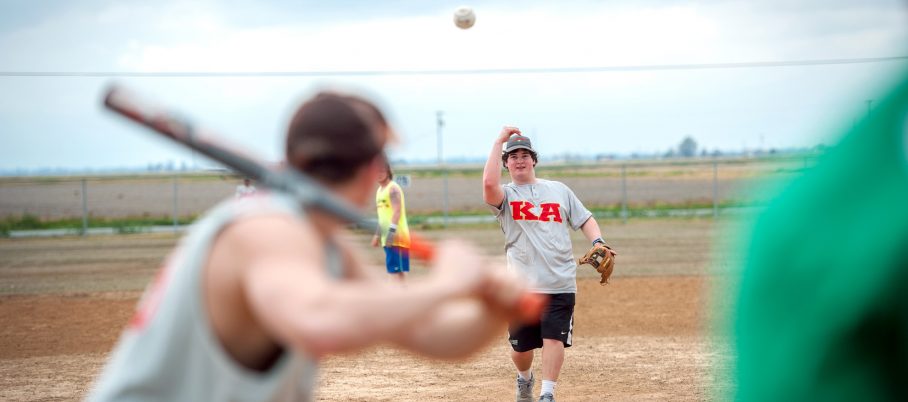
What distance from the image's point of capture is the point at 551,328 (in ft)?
25.5

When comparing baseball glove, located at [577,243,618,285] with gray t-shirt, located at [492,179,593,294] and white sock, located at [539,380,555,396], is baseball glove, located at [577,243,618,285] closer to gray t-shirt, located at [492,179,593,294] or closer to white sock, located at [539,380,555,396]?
gray t-shirt, located at [492,179,593,294]

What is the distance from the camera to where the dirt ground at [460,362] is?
9000 millimetres

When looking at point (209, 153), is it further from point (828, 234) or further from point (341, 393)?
point (341, 393)

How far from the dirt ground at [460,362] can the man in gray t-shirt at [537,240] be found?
0.96 meters

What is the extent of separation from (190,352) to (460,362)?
797 cm

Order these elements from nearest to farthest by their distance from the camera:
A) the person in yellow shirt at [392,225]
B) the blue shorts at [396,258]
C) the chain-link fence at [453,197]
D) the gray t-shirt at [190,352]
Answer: the gray t-shirt at [190,352] < the chain-link fence at [453,197] < the person in yellow shirt at [392,225] < the blue shorts at [396,258]

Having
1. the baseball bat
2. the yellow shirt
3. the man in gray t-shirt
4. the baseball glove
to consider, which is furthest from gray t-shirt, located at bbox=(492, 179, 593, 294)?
the baseball bat

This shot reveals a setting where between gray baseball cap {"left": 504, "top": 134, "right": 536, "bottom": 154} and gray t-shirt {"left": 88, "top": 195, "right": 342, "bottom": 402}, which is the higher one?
gray baseball cap {"left": 504, "top": 134, "right": 536, "bottom": 154}

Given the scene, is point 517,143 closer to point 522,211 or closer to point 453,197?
point 522,211

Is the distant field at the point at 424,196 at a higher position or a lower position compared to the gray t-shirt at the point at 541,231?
lower

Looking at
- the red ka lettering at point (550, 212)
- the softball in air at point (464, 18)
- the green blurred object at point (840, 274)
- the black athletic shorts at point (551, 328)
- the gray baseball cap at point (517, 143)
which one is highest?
the softball in air at point (464, 18)

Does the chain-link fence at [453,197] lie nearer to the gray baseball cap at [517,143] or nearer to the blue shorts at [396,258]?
the gray baseball cap at [517,143]

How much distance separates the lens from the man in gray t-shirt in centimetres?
779

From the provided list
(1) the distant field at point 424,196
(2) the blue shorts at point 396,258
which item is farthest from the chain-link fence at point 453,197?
(2) the blue shorts at point 396,258
